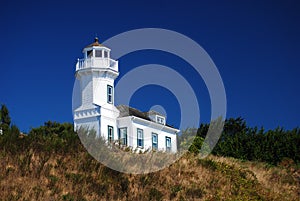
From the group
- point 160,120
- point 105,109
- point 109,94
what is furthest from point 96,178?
point 160,120

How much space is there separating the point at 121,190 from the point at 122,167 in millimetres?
1487

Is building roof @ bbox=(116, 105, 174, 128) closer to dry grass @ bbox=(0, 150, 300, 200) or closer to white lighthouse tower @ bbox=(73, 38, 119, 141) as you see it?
white lighthouse tower @ bbox=(73, 38, 119, 141)

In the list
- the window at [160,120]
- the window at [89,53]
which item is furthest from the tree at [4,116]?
the window at [160,120]

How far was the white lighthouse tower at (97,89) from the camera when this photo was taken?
35906 mm

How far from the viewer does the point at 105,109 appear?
36281 millimetres

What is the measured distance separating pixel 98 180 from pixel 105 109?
790 inches

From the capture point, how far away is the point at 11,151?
667 inches

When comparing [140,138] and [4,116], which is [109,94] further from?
[4,116]

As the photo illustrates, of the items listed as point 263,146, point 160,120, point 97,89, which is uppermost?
point 97,89

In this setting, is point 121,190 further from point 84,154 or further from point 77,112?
point 77,112

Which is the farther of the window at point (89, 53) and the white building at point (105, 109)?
the window at point (89, 53)

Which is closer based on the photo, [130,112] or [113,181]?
[113,181]

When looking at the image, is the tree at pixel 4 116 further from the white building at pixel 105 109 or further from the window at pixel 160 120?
the window at pixel 160 120

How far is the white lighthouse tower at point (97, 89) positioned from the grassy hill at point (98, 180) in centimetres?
1620
